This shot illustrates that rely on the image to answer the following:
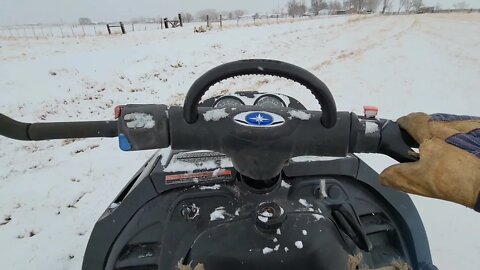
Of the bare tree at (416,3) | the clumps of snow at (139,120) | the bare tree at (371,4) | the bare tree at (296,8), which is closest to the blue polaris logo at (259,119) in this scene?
the clumps of snow at (139,120)

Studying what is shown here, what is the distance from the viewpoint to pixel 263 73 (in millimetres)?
958

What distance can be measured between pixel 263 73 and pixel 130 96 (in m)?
9.70

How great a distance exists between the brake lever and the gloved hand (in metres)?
0.06

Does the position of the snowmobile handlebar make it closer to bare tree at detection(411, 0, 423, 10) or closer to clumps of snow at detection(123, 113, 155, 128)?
clumps of snow at detection(123, 113, 155, 128)

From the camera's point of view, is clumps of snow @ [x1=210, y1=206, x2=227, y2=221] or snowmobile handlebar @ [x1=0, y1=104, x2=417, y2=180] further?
clumps of snow @ [x1=210, y1=206, x2=227, y2=221]

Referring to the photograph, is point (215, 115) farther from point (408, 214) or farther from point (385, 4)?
point (385, 4)

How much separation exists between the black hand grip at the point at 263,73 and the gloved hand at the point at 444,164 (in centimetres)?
25

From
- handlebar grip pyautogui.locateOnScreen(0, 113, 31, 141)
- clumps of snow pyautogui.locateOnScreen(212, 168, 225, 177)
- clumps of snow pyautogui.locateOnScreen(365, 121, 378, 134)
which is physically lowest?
clumps of snow pyautogui.locateOnScreen(212, 168, 225, 177)

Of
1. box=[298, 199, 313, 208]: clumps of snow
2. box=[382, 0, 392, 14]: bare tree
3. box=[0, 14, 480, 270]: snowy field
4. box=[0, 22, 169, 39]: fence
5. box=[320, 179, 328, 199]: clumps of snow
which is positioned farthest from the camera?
box=[382, 0, 392, 14]: bare tree

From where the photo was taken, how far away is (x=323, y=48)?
1661cm

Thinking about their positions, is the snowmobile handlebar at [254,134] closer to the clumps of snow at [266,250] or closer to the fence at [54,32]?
the clumps of snow at [266,250]

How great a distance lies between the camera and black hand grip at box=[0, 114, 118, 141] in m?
1.14

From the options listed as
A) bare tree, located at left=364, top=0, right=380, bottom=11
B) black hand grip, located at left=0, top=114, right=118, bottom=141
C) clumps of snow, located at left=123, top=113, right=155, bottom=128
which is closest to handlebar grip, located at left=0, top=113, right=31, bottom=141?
black hand grip, located at left=0, top=114, right=118, bottom=141

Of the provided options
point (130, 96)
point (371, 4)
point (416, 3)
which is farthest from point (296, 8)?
point (130, 96)
